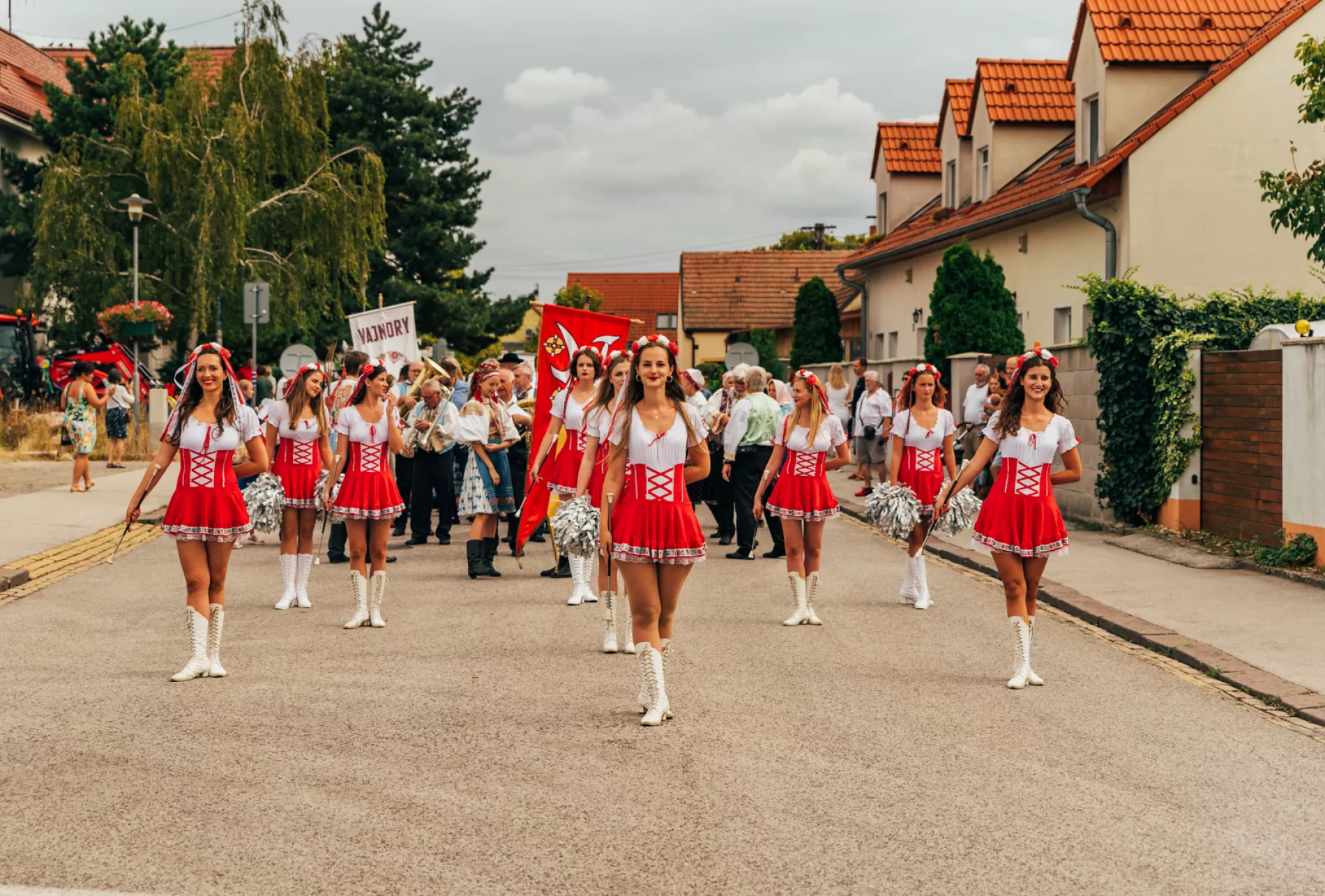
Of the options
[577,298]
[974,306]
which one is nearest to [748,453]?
[974,306]

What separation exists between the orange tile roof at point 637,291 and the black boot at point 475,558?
99859 mm

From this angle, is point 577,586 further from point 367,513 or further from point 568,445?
point 367,513

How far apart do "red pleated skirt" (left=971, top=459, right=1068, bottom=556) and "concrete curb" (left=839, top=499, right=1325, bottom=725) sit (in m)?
1.27

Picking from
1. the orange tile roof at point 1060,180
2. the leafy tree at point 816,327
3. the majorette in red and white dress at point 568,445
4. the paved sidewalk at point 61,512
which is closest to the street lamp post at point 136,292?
the paved sidewalk at point 61,512

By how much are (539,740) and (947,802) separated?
78.3 inches

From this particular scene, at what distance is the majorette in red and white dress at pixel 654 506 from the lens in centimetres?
735

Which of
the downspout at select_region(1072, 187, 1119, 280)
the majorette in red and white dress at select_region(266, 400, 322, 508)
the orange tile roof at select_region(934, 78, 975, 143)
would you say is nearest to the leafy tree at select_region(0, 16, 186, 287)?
the orange tile roof at select_region(934, 78, 975, 143)

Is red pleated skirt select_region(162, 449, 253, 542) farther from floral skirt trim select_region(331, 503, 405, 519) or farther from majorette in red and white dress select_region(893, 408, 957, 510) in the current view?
majorette in red and white dress select_region(893, 408, 957, 510)

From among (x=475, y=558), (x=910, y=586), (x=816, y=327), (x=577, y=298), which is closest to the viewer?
(x=910, y=586)

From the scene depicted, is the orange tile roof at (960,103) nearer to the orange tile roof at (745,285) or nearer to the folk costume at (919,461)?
the folk costume at (919,461)

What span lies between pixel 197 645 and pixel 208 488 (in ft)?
2.92

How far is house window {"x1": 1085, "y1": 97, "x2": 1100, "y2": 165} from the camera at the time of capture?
24922 mm

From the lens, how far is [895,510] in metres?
11.7

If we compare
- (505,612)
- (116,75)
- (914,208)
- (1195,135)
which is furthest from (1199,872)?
(116,75)
